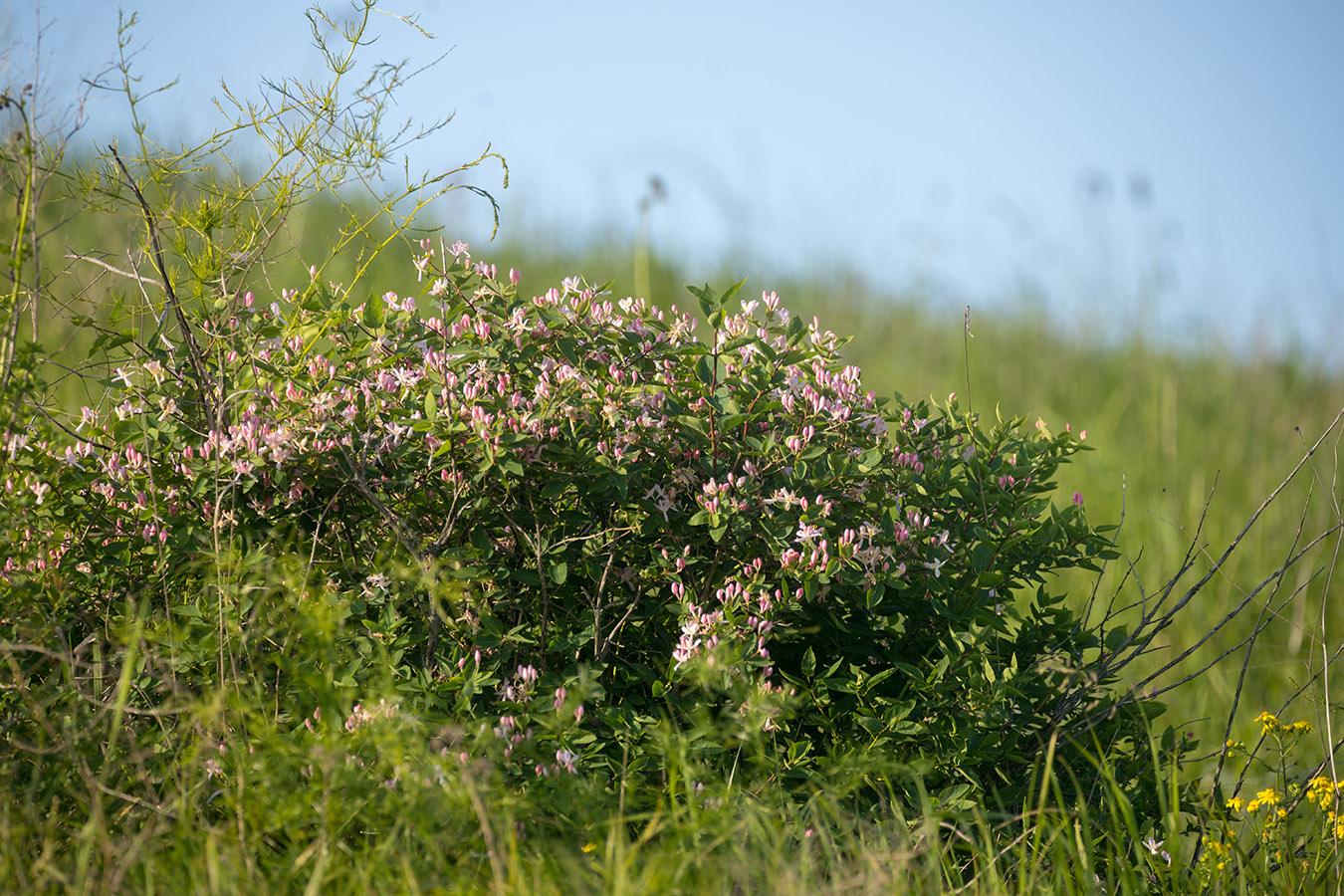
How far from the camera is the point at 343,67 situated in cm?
270

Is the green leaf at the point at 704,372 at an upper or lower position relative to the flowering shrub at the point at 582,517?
upper

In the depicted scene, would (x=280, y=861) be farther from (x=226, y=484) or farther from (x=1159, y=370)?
(x=1159, y=370)

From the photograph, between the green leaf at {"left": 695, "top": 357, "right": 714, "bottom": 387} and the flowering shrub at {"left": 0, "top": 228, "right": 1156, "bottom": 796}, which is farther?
the green leaf at {"left": 695, "top": 357, "right": 714, "bottom": 387}

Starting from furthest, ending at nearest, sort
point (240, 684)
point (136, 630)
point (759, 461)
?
point (759, 461), point (240, 684), point (136, 630)

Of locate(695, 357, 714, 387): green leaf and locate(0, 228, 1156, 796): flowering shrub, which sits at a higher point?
locate(695, 357, 714, 387): green leaf

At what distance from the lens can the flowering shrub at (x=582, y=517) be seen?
2373 millimetres

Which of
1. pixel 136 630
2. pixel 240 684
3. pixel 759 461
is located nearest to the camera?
pixel 136 630

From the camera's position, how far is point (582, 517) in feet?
8.27

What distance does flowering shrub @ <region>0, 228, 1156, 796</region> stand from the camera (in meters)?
2.37

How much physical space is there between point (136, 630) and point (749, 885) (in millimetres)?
1302

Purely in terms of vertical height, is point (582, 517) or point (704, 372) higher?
point (704, 372)

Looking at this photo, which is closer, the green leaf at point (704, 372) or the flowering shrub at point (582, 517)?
the flowering shrub at point (582, 517)

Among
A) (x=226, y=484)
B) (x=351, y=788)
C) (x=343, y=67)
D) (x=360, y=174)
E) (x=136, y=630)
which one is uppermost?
(x=343, y=67)

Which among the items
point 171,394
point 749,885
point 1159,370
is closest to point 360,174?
point 171,394
